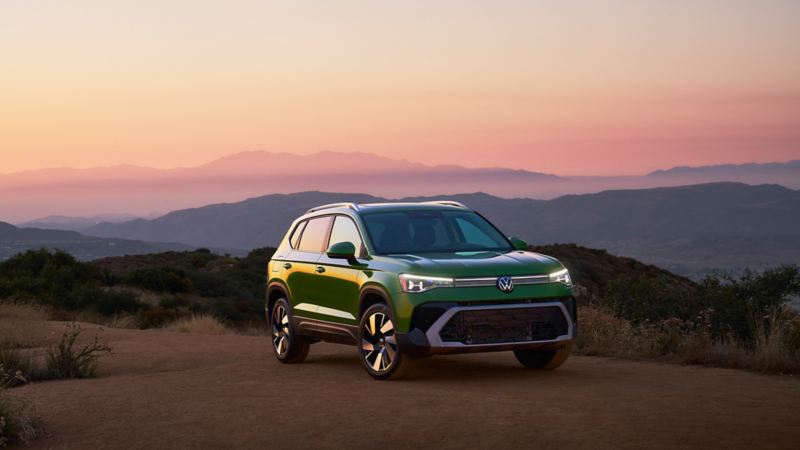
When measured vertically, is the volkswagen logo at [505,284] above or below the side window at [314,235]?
below

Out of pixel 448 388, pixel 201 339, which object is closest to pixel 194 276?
pixel 201 339

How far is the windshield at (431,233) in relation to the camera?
1350 centimetres

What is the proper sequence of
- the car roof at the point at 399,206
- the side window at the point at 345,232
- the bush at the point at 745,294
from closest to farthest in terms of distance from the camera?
the side window at the point at 345,232 < the car roof at the point at 399,206 < the bush at the point at 745,294

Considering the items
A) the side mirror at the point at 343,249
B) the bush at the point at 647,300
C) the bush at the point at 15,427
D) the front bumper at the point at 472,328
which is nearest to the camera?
the bush at the point at 15,427

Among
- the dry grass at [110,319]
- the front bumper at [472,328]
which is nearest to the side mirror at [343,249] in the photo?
the front bumper at [472,328]

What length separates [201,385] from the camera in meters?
12.7

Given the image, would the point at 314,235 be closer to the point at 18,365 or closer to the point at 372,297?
the point at 372,297

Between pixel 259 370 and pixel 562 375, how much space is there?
389cm

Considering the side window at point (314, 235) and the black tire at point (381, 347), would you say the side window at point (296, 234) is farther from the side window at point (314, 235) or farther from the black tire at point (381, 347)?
the black tire at point (381, 347)

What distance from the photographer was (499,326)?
40.3ft

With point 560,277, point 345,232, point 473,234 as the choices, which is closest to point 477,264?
point 560,277

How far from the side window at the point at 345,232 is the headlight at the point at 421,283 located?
1319mm

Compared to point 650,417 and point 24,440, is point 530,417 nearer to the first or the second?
point 650,417

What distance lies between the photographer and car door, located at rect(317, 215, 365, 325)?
13.5m
